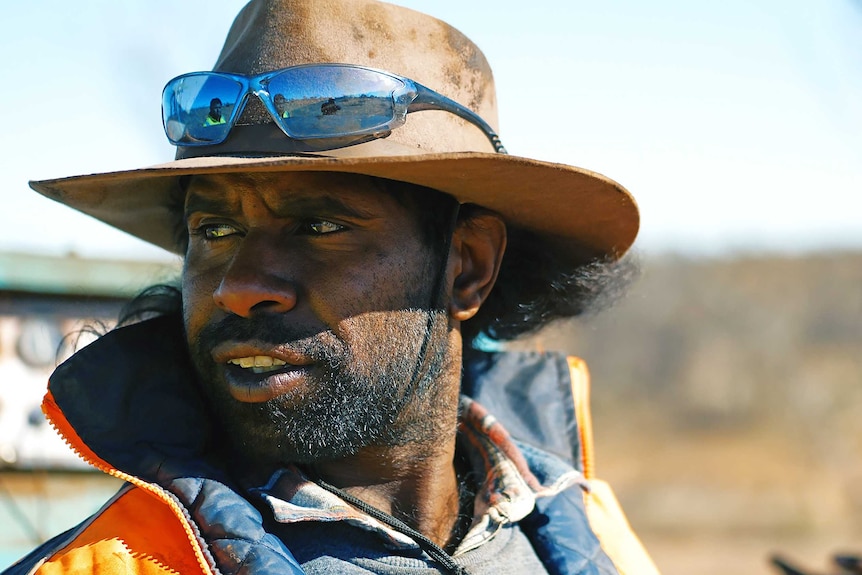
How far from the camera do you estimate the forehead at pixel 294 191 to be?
218 centimetres

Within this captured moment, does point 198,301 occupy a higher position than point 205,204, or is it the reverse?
point 205,204

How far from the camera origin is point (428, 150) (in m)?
2.28

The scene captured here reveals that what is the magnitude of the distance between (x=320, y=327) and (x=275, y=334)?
11cm

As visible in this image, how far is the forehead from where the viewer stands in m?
2.18

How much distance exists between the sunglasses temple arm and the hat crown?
0.6 inches

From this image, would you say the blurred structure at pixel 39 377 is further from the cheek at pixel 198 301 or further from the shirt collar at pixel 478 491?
the shirt collar at pixel 478 491

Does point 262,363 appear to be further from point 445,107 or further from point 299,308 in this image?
point 445,107

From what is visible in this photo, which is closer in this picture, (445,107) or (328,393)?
(328,393)

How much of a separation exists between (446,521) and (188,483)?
0.79m

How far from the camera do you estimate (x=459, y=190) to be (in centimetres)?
238

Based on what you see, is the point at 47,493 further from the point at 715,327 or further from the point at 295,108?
the point at 715,327

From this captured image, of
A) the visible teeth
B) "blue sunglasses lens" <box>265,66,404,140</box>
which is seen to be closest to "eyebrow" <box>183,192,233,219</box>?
"blue sunglasses lens" <box>265,66,404,140</box>

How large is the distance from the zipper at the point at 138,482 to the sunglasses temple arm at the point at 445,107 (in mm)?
1042

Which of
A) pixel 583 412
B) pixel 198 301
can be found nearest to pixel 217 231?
pixel 198 301
